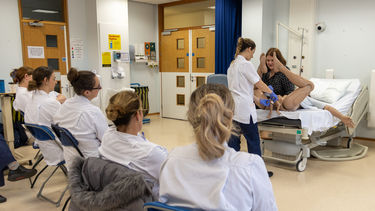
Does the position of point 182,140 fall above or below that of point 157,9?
below

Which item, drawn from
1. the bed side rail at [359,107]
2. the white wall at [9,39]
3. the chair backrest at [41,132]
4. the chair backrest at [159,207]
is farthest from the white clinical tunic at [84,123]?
the white wall at [9,39]

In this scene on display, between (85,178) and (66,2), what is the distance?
533 centimetres

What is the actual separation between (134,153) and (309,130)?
2573 millimetres

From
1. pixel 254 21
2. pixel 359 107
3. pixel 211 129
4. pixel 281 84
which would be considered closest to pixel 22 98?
pixel 281 84

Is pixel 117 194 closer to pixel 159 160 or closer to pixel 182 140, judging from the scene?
pixel 159 160

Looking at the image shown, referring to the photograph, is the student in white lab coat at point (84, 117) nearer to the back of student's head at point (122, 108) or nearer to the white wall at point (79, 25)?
the back of student's head at point (122, 108)

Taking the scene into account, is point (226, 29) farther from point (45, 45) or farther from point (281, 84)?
point (45, 45)

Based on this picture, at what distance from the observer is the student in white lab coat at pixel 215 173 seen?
1149 mm

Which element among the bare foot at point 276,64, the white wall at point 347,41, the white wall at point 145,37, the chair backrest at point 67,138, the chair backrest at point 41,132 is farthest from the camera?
the white wall at point 145,37

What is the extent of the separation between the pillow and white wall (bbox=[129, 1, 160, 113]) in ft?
12.6

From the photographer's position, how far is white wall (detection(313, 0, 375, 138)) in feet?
16.1

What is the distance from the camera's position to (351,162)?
162 inches

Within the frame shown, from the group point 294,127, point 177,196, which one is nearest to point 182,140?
point 294,127

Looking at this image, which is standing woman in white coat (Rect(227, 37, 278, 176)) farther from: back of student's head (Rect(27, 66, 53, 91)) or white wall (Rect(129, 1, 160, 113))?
white wall (Rect(129, 1, 160, 113))
